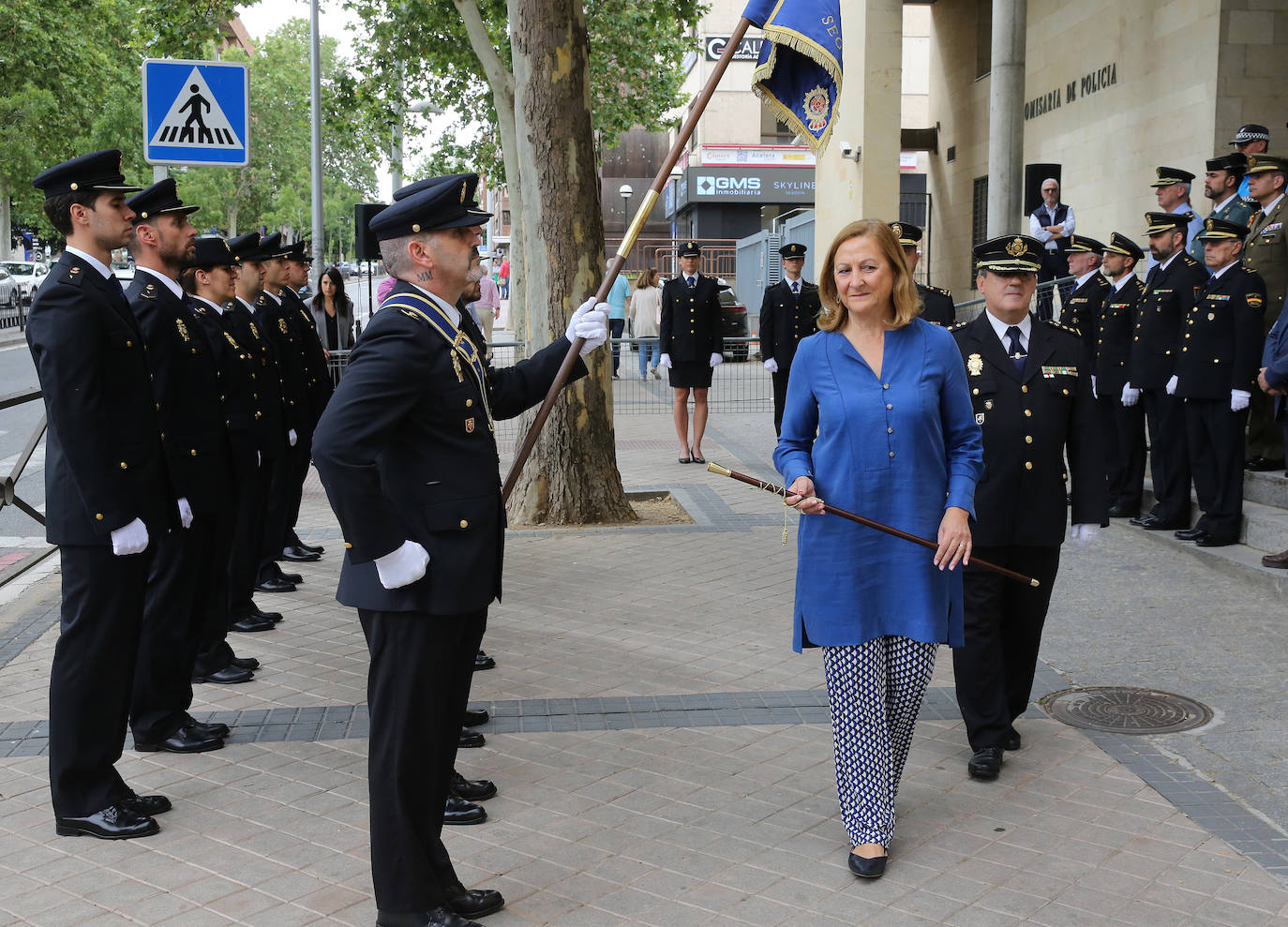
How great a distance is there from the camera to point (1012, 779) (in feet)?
15.8

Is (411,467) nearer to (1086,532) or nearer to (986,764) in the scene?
(986,764)

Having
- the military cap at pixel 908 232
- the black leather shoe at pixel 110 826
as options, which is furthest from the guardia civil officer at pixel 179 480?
the military cap at pixel 908 232

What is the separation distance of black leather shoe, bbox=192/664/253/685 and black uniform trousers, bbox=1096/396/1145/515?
6522 millimetres

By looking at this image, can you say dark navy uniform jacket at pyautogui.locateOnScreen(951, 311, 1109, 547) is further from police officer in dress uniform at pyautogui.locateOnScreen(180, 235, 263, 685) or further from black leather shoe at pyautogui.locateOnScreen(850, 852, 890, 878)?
police officer in dress uniform at pyautogui.locateOnScreen(180, 235, 263, 685)

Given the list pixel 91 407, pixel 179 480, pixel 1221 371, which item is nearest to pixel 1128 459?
pixel 1221 371

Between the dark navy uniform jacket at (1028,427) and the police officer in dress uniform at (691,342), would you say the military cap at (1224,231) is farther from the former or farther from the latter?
the police officer in dress uniform at (691,342)

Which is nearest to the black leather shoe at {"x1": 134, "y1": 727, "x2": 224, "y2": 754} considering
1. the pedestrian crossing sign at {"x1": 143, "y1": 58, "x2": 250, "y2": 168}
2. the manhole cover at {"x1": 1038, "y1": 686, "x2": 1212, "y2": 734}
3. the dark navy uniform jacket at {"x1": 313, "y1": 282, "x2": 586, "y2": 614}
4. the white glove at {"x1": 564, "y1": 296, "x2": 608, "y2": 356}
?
the dark navy uniform jacket at {"x1": 313, "y1": 282, "x2": 586, "y2": 614}

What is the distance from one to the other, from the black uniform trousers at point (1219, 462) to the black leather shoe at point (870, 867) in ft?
18.1

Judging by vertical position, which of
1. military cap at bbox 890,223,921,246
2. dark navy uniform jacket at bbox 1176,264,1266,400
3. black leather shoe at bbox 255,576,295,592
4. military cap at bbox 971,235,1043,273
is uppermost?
military cap at bbox 890,223,921,246

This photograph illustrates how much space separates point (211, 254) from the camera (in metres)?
6.68

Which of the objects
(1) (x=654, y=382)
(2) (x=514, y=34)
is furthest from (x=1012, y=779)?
A: (1) (x=654, y=382)

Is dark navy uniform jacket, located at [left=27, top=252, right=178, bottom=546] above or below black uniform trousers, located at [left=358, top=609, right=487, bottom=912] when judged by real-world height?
above

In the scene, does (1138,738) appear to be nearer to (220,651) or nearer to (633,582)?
(633,582)

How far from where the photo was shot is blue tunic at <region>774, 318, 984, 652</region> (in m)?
4.09
